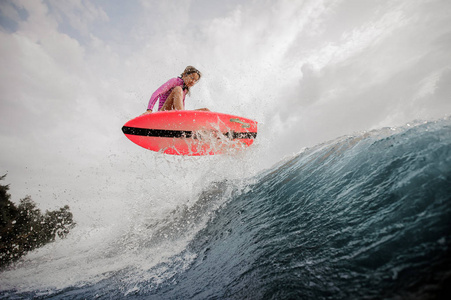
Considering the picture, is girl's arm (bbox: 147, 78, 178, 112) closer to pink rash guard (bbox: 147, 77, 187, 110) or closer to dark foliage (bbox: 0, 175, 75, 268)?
pink rash guard (bbox: 147, 77, 187, 110)

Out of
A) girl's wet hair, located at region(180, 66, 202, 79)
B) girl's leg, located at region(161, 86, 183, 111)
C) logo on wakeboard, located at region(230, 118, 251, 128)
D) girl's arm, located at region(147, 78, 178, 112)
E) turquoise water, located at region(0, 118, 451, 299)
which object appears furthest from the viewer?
girl's wet hair, located at region(180, 66, 202, 79)

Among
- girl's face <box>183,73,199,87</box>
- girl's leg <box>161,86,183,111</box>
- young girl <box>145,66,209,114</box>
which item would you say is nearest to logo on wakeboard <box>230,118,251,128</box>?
young girl <box>145,66,209,114</box>

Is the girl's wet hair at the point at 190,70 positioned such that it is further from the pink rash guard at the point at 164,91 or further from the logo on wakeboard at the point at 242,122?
the logo on wakeboard at the point at 242,122

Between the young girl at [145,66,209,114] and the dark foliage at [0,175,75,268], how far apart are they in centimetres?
1985

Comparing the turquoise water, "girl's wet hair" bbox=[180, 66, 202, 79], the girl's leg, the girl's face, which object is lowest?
the turquoise water

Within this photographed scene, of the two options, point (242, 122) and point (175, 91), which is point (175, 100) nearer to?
point (175, 91)

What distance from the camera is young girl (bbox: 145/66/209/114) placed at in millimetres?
6130

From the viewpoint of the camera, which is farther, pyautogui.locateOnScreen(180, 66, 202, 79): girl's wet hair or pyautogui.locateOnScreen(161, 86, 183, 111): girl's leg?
pyautogui.locateOnScreen(180, 66, 202, 79): girl's wet hair

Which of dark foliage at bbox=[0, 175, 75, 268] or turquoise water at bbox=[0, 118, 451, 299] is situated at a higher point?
dark foliage at bbox=[0, 175, 75, 268]

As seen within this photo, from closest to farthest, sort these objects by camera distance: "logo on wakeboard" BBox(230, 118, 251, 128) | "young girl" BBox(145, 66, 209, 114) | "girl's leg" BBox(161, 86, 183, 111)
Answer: "young girl" BBox(145, 66, 209, 114) → "girl's leg" BBox(161, 86, 183, 111) → "logo on wakeboard" BBox(230, 118, 251, 128)

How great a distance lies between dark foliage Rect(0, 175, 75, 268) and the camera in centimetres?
A: 1602

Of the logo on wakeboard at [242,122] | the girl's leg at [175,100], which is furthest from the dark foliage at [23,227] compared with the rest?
the logo on wakeboard at [242,122]

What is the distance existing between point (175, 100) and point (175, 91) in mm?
350

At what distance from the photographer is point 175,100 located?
634 cm
